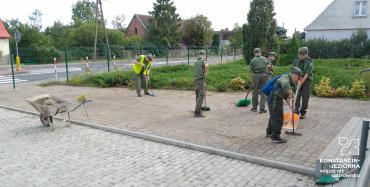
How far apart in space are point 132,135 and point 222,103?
4.29 metres

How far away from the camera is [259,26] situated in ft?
66.7

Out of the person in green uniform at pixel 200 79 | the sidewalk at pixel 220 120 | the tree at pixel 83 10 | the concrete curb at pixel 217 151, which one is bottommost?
the concrete curb at pixel 217 151

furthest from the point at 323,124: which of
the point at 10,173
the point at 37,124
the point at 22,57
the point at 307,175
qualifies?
the point at 22,57

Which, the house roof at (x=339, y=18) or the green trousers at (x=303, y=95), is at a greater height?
the house roof at (x=339, y=18)

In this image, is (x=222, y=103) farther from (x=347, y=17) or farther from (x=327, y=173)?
(x=347, y=17)

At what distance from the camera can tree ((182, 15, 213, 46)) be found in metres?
53.8

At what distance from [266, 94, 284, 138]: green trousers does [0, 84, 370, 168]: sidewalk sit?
0.28 meters

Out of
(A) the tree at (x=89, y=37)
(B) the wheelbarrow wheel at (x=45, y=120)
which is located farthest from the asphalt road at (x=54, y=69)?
(A) the tree at (x=89, y=37)

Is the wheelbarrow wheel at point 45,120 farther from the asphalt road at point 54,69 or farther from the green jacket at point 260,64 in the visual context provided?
the asphalt road at point 54,69

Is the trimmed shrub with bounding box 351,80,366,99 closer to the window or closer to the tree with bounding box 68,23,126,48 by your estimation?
the window

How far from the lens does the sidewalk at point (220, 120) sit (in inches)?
230

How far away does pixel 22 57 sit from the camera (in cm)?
2088

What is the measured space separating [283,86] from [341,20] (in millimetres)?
32328

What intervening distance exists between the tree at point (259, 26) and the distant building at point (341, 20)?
1472cm
